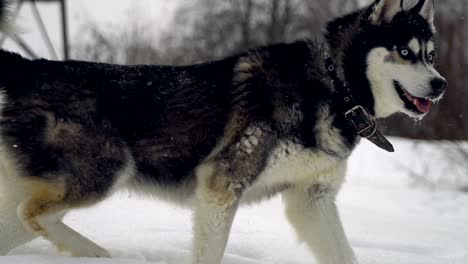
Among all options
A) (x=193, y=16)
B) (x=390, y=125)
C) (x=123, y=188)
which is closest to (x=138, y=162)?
(x=123, y=188)

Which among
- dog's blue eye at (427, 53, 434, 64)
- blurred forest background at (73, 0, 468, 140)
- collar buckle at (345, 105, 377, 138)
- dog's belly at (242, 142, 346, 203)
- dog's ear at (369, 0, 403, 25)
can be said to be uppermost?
dog's ear at (369, 0, 403, 25)

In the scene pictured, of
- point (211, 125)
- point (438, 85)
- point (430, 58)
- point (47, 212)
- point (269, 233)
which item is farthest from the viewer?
point (269, 233)

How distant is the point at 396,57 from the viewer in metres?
3.41

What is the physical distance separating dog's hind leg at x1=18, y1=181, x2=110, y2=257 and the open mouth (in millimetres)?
1903

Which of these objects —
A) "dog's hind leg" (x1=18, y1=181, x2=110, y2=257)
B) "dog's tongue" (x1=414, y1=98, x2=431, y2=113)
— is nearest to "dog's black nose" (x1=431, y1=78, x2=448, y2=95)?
"dog's tongue" (x1=414, y1=98, x2=431, y2=113)

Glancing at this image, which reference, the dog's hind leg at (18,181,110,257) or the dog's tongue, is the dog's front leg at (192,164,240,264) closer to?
the dog's hind leg at (18,181,110,257)

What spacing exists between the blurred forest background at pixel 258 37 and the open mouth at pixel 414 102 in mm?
635

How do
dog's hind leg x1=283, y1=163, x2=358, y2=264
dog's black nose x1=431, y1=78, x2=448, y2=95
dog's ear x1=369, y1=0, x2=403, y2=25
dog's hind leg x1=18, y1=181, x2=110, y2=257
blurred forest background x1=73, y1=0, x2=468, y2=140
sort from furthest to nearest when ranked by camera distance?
blurred forest background x1=73, y1=0, x2=468, y2=140, dog's hind leg x1=283, y1=163, x2=358, y2=264, dog's ear x1=369, y1=0, x2=403, y2=25, dog's black nose x1=431, y1=78, x2=448, y2=95, dog's hind leg x1=18, y1=181, x2=110, y2=257

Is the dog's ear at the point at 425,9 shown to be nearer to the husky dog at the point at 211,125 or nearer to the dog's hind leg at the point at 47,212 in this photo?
the husky dog at the point at 211,125

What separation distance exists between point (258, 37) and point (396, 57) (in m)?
22.9

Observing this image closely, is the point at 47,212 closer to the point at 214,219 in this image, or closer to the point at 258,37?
the point at 214,219

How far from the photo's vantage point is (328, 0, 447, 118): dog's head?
3377 mm

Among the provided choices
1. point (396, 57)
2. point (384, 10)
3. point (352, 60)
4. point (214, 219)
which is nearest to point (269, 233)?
point (214, 219)

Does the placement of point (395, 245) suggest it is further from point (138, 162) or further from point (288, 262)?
point (138, 162)
